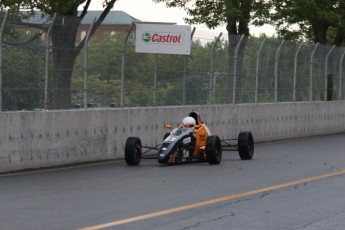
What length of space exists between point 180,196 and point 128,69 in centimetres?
932

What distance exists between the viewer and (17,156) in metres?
17.6

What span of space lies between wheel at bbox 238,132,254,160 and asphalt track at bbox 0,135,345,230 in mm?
372

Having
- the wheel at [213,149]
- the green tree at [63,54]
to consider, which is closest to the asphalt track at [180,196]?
the wheel at [213,149]

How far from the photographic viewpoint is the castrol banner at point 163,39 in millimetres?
23094

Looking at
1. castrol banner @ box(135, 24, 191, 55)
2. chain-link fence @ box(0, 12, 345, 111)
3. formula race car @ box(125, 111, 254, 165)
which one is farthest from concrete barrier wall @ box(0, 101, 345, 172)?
→ castrol banner @ box(135, 24, 191, 55)

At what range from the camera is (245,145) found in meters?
20.5

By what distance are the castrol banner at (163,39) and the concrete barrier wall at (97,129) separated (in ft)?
4.97

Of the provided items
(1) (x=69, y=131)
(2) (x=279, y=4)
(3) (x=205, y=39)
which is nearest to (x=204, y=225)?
(1) (x=69, y=131)

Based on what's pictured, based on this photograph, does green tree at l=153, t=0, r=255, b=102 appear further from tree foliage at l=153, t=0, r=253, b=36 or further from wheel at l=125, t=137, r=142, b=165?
wheel at l=125, t=137, r=142, b=165

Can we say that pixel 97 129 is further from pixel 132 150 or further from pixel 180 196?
pixel 180 196

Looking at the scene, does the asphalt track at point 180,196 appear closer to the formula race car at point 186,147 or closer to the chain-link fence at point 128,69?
the formula race car at point 186,147

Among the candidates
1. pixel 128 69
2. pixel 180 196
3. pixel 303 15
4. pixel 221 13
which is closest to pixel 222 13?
pixel 221 13

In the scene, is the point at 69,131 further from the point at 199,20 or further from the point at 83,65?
the point at 199,20

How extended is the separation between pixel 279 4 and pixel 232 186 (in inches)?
944
